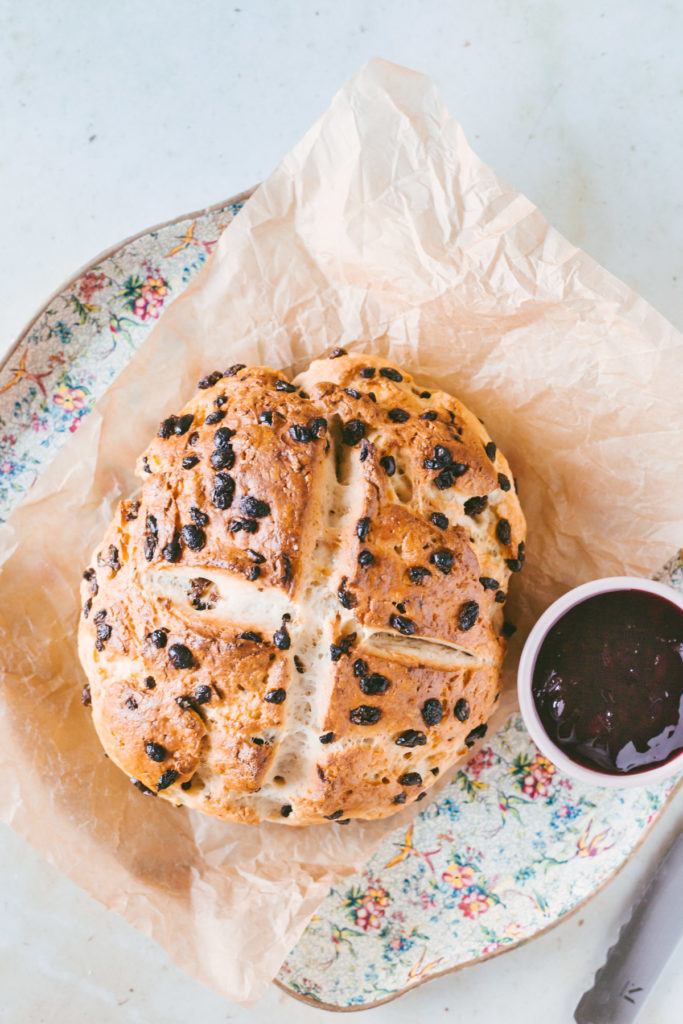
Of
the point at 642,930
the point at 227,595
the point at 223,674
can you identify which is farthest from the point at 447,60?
the point at 642,930

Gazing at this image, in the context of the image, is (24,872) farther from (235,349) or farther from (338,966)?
(235,349)

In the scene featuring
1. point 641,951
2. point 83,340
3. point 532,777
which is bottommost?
point 641,951

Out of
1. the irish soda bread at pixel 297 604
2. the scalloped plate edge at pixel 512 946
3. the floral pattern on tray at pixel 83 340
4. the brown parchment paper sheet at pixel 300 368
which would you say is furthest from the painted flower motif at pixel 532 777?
the floral pattern on tray at pixel 83 340

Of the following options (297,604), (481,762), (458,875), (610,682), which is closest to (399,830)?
(458,875)

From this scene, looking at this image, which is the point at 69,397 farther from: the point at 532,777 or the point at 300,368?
the point at 532,777

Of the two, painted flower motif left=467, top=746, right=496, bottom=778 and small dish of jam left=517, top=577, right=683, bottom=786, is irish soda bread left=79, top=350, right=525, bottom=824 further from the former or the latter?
painted flower motif left=467, top=746, right=496, bottom=778

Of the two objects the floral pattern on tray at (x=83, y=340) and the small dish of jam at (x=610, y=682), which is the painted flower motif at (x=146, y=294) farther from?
the small dish of jam at (x=610, y=682)

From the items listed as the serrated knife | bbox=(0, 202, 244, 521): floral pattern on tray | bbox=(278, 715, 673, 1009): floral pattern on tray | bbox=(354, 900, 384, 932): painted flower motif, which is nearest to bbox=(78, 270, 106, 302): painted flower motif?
bbox=(0, 202, 244, 521): floral pattern on tray
